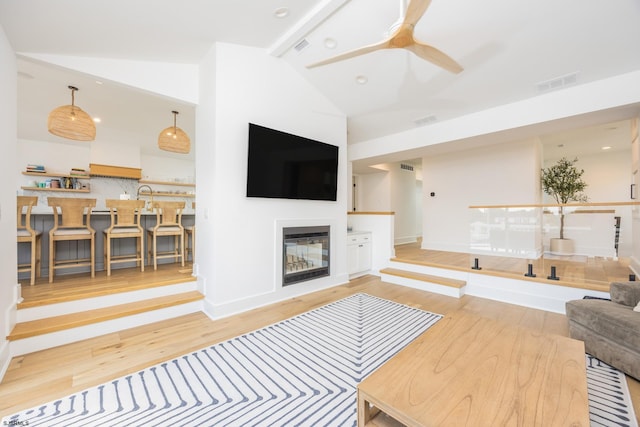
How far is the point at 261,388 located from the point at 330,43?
3703 millimetres

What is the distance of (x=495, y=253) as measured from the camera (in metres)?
4.04

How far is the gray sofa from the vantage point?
186 cm

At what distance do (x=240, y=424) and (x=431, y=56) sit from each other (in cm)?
315

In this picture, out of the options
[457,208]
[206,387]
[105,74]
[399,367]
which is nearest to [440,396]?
[399,367]

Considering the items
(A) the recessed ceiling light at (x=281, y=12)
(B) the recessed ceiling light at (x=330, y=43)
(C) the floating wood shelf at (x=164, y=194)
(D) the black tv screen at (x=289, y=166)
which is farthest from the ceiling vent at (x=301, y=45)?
(C) the floating wood shelf at (x=164, y=194)

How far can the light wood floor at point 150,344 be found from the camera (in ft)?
5.97

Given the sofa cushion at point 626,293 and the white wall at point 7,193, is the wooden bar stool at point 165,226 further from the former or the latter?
the sofa cushion at point 626,293

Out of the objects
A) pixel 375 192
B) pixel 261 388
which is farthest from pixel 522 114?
pixel 375 192

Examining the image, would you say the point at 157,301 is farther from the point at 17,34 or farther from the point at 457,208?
the point at 457,208

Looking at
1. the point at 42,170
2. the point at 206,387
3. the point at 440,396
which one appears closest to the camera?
the point at 440,396

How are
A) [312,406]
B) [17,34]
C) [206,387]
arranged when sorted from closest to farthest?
[312,406] < [206,387] < [17,34]

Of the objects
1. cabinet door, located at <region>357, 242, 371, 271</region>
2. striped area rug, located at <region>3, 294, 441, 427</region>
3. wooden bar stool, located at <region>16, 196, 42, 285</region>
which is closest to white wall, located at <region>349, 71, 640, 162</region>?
cabinet door, located at <region>357, 242, 371, 271</region>

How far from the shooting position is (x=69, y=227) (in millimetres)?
3350

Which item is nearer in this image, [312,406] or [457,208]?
[312,406]
